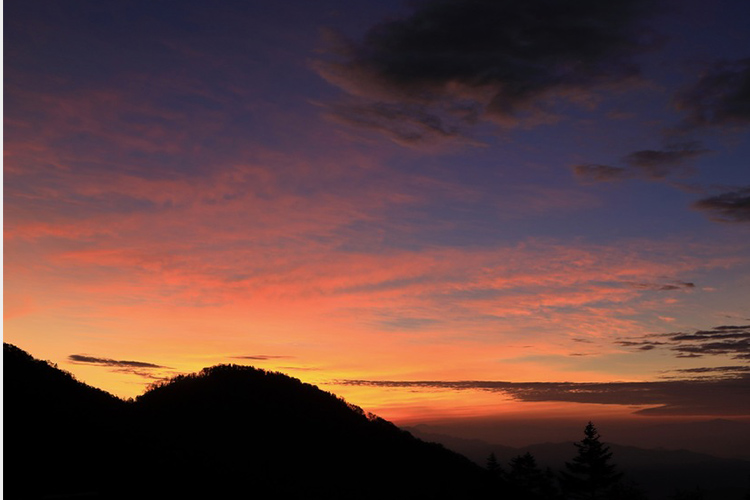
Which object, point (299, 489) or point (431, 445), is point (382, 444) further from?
point (299, 489)

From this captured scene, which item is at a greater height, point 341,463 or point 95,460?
point 95,460

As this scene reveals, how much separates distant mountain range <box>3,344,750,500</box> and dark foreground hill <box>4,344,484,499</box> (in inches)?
5.4

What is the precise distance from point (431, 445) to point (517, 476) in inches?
517

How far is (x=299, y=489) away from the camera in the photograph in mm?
56312

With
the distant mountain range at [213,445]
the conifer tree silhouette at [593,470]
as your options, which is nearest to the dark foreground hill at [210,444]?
the distant mountain range at [213,445]

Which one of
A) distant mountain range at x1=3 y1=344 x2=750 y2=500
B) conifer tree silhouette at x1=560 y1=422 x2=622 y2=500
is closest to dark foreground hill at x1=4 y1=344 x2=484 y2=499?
distant mountain range at x1=3 y1=344 x2=750 y2=500

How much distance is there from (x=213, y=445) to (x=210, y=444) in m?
0.34

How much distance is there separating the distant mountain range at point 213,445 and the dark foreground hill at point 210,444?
0.14 m

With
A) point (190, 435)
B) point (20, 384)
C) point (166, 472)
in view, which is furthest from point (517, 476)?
point (20, 384)

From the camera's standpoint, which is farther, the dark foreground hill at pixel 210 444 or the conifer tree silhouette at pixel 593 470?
the conifer tree silhouette at pixel 593 470

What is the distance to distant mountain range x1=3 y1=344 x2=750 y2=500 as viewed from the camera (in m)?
38.7

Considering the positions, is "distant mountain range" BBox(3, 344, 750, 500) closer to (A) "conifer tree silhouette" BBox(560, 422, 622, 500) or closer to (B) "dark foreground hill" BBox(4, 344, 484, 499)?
(B) "dark foreground hill" BBox(4, 344, 484, 499)

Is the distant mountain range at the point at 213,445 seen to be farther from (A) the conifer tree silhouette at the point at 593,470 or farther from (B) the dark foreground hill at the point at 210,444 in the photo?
(A) the conifer tree silhouette at the point at 593,470

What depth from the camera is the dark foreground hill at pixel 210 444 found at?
38.7 m
